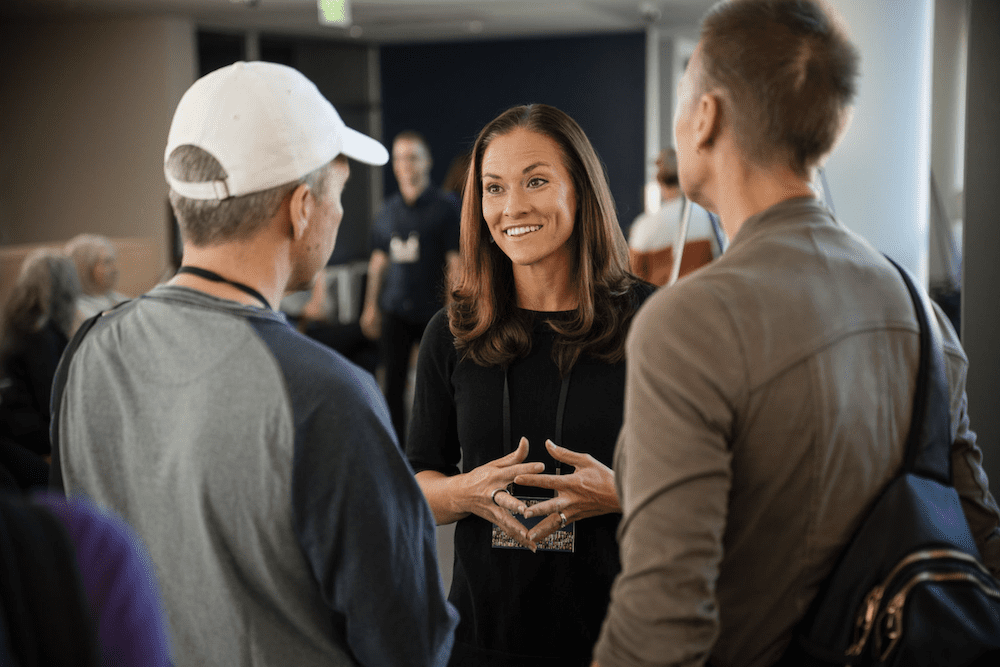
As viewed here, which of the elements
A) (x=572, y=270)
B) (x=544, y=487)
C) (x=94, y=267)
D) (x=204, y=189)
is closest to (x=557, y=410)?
(x=544, y=487)

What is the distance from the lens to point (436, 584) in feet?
3.51

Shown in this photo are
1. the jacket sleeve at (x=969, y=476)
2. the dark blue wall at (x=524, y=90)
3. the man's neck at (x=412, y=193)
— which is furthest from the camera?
the dark blue wall at (x=524, y=90)

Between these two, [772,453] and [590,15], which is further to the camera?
[590,15]

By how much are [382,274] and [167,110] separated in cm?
368

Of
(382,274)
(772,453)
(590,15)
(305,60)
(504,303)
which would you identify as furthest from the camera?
(305,60)

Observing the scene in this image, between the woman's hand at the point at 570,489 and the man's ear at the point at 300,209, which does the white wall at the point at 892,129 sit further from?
the man's ear at the point at 300,209

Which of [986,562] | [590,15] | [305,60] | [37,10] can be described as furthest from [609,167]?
[986,562]

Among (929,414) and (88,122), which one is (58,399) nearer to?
(929,414)

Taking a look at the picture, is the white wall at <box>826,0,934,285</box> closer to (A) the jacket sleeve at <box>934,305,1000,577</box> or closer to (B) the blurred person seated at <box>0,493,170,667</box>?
(A) the jacket sleeve at <box>934,305,1000,577</box>

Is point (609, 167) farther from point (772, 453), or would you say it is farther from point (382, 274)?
point (772, 453)

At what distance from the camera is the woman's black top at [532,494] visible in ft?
5.01

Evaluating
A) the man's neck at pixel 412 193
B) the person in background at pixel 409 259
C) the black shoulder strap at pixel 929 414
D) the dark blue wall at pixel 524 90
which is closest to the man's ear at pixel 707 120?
the black shoulder strap at pixel 929 414

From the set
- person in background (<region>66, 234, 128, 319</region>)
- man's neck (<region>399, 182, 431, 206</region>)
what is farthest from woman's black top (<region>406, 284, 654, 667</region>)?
man's neck (<region>399, 182, 431, 206</region>)

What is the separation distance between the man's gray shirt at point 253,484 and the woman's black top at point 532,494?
A: 0.51 m
